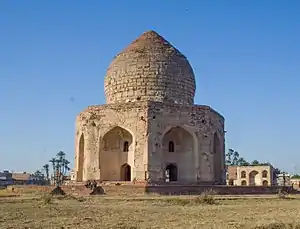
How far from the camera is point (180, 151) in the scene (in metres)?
25.1

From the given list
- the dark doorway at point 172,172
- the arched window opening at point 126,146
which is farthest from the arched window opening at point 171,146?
the arched window opening at point 126,146

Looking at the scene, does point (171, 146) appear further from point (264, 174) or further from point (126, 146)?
point (264, 174)

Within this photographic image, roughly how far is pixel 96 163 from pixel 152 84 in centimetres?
601

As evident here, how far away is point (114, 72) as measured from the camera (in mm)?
27141

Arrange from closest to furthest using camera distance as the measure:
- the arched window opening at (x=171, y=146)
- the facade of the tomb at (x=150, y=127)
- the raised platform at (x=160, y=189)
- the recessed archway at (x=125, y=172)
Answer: the raised platform at (x=160, y=189), the facade of the tomb at (x=150, y=127), the recessed archway at (x=125, y=172), the arched window opening at (x=171, y=146)

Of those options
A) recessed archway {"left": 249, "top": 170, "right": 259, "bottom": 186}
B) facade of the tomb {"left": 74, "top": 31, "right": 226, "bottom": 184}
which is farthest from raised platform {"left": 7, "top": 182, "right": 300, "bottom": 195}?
recessed archway {"left": 249, "top": 170, "right": 259, "bottom": 186}

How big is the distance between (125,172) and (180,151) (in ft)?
11.6

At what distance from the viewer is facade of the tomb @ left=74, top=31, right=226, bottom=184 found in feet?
76.3

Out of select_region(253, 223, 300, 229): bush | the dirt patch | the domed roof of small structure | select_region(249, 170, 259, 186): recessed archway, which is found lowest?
select_region(249, 170, 259, 186): recessed archway

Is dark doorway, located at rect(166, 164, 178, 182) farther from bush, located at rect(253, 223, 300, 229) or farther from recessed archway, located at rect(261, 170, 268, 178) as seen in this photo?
recessed archway, located at rect(261, 170, 268, 178)

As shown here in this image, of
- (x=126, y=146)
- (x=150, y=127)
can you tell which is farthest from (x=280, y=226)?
(x=126, y=146)

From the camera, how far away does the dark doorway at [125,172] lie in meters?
24.9

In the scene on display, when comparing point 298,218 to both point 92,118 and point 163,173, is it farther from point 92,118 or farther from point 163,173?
point 92,118

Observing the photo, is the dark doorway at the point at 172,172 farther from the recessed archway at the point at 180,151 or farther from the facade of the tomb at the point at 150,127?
the recessed archway at the point at 180,151
